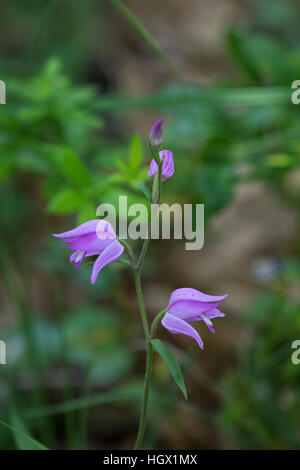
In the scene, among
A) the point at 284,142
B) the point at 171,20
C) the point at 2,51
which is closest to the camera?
the point at 284,142

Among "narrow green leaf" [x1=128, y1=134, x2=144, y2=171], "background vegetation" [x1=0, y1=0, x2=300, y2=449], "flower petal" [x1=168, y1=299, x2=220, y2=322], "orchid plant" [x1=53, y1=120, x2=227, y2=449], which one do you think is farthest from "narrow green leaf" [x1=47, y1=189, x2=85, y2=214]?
"flower petal" [x1=168, y1=299, x2=220, y2=322]

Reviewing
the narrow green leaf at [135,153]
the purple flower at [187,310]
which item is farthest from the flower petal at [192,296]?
the narrow green leaf at [135,153]

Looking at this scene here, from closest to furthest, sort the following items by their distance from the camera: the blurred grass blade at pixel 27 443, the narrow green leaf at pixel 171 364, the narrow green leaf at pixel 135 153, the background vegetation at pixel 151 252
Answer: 1. the narrow green leaf at pixel 171 364
2. the blurred grass blade at pixel 27 443
3. the narrow green leaf at pixel 135 153
4. the background vegetation at pixel 151 252

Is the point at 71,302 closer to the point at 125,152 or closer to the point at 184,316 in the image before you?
the point at 125,152

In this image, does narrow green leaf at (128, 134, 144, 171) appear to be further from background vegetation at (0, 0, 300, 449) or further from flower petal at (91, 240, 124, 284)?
flower petal at (91, 240, 124, 284)

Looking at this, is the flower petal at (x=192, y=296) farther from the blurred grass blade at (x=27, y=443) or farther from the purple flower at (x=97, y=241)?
the blurred grass blade at (x=27, y=443)

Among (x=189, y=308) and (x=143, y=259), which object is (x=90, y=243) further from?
(x=189, y=308)

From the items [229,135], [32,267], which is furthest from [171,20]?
[229,135]

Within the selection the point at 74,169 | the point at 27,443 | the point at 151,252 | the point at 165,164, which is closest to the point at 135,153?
the point at 74,169
